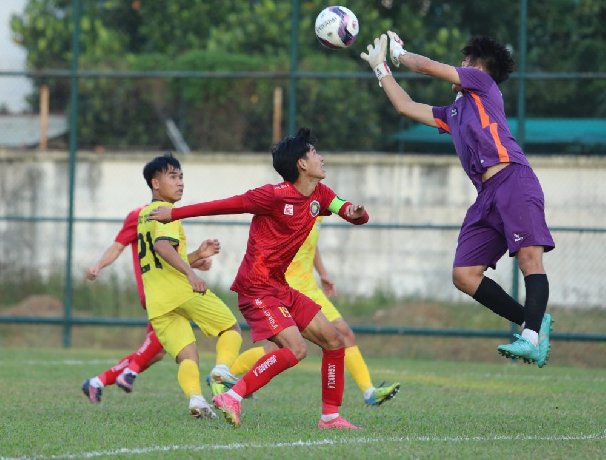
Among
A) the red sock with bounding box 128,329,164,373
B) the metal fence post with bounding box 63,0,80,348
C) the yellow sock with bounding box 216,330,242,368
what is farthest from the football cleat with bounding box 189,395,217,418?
the metal fence post with bounding box 63,0,80,348

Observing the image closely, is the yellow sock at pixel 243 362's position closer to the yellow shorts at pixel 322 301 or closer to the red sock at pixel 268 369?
the yellow shorts at pixel 322 301

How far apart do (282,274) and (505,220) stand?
4.49 ft

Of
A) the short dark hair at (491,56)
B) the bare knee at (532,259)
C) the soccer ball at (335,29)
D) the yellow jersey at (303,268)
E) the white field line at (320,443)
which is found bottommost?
the white field line at (320,443)

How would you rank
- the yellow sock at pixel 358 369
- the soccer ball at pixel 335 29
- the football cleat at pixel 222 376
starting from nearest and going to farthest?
1. the soccer ball at pixel 335 29
2. the football cleat at pixel 222 376
3. the yellow sock at pixel 358 369

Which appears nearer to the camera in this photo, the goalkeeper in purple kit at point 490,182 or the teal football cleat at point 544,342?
the teal football cleat at point 544,342

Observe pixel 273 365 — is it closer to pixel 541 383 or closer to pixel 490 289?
pixel 490 289

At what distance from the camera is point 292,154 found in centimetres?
729

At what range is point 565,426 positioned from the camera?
7.14 metres

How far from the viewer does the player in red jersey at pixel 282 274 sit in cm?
711

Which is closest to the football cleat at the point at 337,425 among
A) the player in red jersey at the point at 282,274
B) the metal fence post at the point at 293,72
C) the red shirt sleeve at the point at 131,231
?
the player in red jersey at the point at 282,274

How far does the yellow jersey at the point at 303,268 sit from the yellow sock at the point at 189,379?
5.99 ft

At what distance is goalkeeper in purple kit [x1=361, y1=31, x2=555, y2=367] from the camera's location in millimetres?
6938

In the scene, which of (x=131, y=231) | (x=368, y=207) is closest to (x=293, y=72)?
(x=368, y=207)

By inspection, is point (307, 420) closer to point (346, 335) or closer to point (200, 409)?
point (200, 409)
